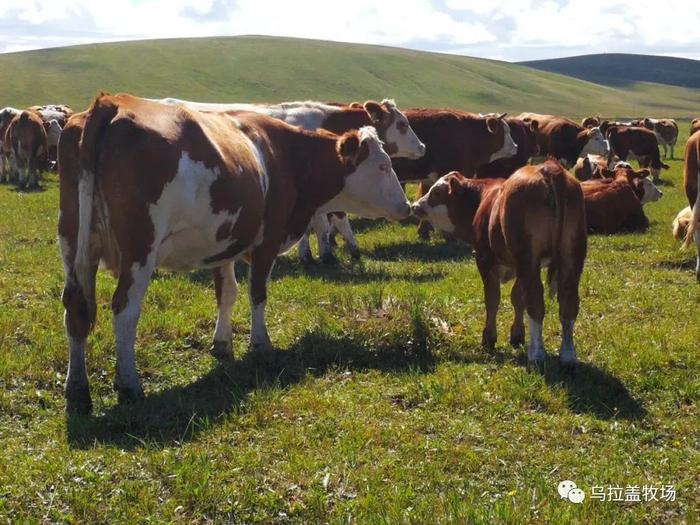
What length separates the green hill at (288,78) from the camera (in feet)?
369

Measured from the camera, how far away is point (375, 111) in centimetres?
1591

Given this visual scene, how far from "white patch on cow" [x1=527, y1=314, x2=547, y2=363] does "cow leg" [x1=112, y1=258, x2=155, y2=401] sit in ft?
10.7

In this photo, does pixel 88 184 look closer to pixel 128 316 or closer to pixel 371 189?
pixel 128 316

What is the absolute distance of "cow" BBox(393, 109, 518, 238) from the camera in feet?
56.9

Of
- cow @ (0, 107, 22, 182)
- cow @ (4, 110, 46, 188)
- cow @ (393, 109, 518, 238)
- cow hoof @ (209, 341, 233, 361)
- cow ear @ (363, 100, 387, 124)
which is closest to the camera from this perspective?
cow hoof @ (209, 341, 233, 361)

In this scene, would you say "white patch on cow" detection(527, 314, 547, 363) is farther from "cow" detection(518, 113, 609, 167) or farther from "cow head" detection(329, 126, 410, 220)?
"cow" detection(518, 113, 609, 167)

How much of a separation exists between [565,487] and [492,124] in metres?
13.9

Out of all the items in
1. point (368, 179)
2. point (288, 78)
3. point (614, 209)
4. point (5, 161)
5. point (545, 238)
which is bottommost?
point (5, 161)

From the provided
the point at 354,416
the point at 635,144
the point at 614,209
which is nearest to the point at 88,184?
the point at 354,416

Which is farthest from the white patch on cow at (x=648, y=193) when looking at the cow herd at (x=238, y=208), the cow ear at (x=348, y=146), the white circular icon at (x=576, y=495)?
the white circular icon at (x=576, y=495)

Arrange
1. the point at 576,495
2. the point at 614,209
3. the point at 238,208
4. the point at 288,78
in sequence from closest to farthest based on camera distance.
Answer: the point at 576,495 → the point at 238,208 → the point at 614,209 → the point at 288,78

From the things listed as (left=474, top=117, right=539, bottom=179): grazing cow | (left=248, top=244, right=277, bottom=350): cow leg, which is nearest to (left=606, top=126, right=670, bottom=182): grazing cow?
(left=474, top=117, right=539, bottom=179): grazing cow

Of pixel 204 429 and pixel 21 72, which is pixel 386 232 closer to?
pixel 204 429

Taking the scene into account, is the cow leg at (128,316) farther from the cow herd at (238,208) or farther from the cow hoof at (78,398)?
the cow hoof at (78,398)
